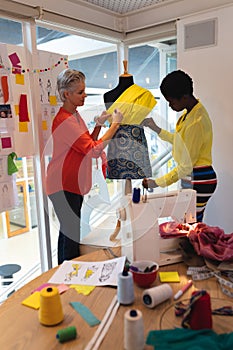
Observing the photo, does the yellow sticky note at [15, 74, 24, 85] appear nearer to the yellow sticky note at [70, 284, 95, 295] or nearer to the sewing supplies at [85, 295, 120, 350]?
the yellow sticky note at [70, 284, 95, 295]

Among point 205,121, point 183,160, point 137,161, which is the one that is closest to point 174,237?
point 137,161

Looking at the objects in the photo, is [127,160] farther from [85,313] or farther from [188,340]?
[188,340]

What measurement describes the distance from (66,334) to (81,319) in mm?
95

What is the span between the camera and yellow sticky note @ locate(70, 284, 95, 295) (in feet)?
3.66

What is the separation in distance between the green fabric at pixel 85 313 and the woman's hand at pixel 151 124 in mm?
884

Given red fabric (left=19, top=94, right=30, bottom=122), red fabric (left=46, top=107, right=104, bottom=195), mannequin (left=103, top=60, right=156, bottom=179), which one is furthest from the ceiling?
mannequin (left=103, top=60, right=156, bottom=179)

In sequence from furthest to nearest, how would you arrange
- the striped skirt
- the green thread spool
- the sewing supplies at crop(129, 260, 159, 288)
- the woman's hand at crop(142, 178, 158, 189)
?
the striped skirt → the woman's hand at crop(142, 178, 158, 189) → the sewing supplies at crop(129, 260, 159, 288) → the green thread spool

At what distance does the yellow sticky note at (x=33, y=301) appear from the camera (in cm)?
104

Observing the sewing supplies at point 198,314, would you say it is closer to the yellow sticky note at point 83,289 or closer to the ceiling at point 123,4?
the yellow sticky note at point 83,289

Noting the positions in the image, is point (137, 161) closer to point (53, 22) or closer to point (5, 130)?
point (5, 130)

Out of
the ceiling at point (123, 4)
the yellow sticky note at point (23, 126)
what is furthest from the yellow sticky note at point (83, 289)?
the ceiling at point (123, 4)

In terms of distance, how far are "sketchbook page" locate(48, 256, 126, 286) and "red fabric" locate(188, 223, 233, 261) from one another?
29 centimetres

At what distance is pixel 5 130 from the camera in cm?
200

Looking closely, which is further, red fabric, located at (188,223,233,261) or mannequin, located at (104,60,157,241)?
mannequin, located at (104,60,157,241)
